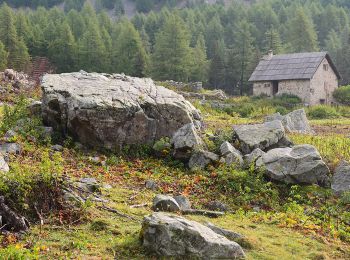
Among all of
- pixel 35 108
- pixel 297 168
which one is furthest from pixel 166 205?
pixel 35 108

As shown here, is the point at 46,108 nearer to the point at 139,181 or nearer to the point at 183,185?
the point at 139,181

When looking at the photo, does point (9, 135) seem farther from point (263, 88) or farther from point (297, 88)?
point (263, 88)

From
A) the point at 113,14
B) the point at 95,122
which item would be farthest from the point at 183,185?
the point at 113,14

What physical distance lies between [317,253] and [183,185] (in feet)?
19.1

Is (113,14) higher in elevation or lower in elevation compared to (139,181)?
higher

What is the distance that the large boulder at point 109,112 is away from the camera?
59.3 feet

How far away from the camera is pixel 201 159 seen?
17.0 metres

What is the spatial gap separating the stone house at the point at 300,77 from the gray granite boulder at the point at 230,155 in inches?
1308

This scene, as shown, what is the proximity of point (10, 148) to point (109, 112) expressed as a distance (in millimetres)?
3865

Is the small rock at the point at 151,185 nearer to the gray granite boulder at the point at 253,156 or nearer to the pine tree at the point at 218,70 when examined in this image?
the gray granite boulder at the point at 253,156

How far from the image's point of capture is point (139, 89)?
20.3 meters

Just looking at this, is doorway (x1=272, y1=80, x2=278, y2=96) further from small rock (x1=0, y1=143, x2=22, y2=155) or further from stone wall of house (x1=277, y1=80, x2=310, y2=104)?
small rock (x1=0, y1=143, x2=22, y2=155)

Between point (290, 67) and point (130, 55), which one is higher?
point (130, 55)

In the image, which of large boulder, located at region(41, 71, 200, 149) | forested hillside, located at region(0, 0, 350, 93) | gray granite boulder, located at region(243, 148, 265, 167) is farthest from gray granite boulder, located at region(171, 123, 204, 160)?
forested hillside, located at region(0, 0, 350, 93)
